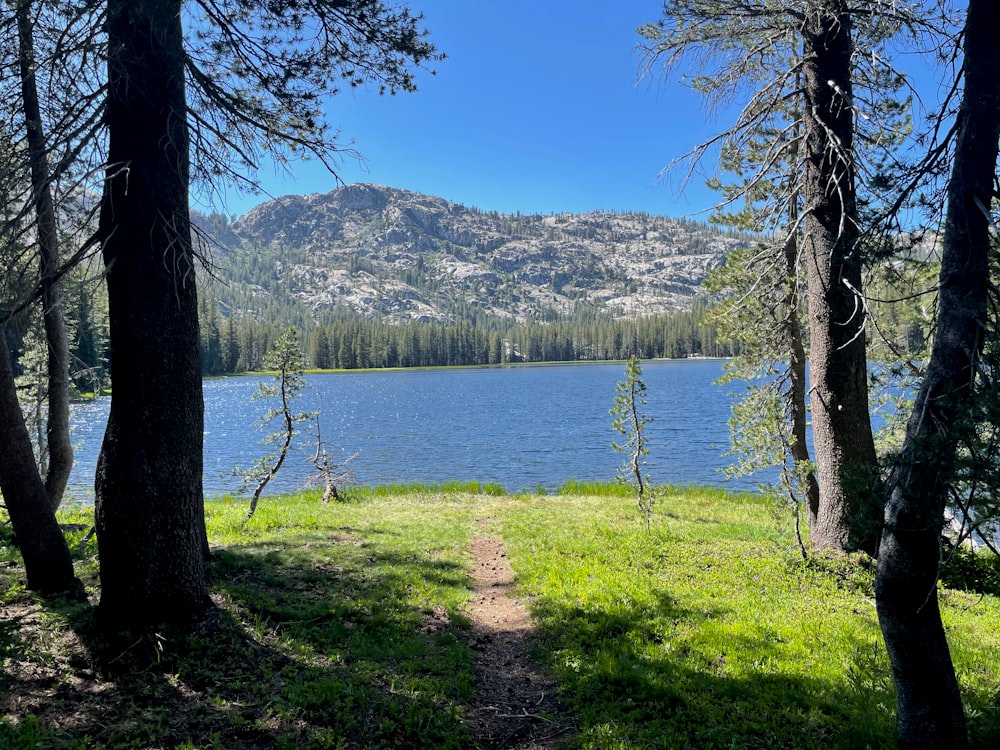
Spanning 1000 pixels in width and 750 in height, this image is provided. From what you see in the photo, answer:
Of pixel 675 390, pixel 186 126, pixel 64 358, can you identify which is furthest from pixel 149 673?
pixel 675 390

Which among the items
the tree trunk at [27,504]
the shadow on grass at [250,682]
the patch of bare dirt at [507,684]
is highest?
the tree trunk at [27,504]

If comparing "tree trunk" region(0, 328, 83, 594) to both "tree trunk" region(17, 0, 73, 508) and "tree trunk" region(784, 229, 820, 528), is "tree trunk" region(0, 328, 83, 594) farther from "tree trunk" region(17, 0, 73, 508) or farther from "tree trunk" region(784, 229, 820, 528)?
"tree trunk" region(784, 229, 820, 528)

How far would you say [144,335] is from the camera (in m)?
4.80

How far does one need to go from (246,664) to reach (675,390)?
60.8 metres

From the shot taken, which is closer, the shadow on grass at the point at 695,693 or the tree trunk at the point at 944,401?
the tree trunk at the point at 944,401

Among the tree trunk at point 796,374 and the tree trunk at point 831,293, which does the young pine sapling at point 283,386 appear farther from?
the tree trunk at point 831,293

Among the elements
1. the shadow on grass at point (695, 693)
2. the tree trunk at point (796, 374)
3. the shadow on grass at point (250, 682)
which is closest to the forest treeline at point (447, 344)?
the shadow on grass at point (250, 682)

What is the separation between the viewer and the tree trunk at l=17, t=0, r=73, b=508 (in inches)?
202

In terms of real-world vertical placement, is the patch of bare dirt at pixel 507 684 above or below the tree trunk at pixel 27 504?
below

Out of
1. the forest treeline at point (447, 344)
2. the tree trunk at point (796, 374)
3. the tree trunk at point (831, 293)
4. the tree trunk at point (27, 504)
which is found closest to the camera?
the tree trunk at point (27, 504)

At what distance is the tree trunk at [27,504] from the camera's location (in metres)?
5.59

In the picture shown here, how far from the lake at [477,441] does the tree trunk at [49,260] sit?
7.09 metres

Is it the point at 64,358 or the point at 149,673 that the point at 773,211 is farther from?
the point at 64,358

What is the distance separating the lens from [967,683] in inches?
193
